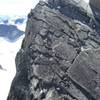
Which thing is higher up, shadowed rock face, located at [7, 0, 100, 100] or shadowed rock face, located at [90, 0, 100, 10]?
shadowed rock face, located at [90, 0, 100, 10]

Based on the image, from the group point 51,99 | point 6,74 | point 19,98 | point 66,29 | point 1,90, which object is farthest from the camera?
point 6,74

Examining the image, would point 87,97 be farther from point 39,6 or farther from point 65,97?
point 39,6

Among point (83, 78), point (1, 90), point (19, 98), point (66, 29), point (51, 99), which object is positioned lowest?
point (1, 90)

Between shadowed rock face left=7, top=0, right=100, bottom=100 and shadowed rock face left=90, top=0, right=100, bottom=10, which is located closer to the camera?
shadowed rock face left=7, top=0, right=100, bottom=100

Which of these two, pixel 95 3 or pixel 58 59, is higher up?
pixel 95 3

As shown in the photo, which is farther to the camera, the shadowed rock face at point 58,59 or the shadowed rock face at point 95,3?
the shadowed rock face at point 95,3

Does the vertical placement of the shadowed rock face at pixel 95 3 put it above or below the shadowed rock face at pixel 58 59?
above

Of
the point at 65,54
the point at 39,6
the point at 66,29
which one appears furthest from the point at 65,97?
the point at 39,6

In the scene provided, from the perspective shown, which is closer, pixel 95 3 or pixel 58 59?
pixel 58 59
